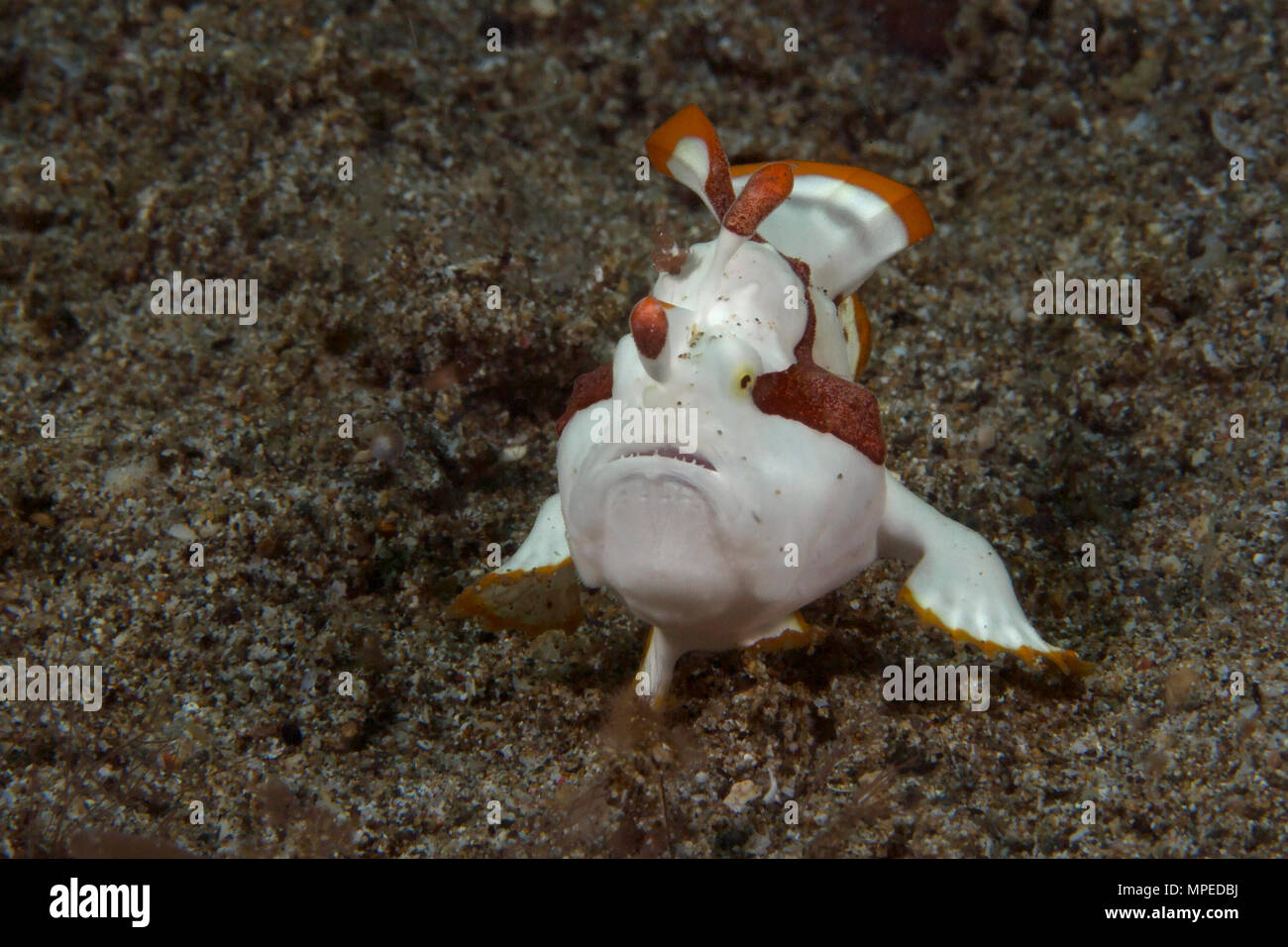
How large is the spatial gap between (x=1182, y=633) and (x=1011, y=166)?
2.50 metres

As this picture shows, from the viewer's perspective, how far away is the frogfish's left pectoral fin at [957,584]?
2.54 meters

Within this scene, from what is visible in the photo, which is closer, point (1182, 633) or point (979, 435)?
point (1182, 633)

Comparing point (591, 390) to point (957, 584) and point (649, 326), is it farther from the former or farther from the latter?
point (957, 584)

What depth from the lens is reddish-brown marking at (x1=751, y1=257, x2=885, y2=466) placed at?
2195 mm

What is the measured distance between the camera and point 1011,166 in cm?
438

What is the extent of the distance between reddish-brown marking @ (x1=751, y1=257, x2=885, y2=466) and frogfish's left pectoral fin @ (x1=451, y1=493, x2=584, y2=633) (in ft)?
3.12

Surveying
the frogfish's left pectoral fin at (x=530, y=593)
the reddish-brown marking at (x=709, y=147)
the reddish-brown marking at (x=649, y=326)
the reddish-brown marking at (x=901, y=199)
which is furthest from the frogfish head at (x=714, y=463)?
the reddish-brown marking at (x=901, y=199)

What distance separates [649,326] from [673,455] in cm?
30
